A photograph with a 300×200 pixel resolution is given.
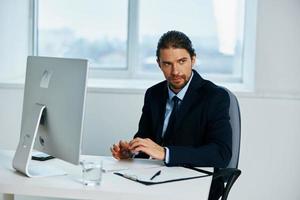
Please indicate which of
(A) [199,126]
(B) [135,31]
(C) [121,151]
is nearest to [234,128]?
(A) [199,126]

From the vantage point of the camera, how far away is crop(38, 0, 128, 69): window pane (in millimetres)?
3771

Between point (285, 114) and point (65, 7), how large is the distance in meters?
1.72

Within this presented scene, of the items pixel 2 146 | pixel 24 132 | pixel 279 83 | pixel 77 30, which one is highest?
pixel 77 30

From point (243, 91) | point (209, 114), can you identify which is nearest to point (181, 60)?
point (209, 114)

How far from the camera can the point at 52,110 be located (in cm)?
196

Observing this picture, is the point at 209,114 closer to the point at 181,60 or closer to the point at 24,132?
the point at 181,60

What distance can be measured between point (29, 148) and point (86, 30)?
6.40ft

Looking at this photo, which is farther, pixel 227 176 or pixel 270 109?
pixel 270 109

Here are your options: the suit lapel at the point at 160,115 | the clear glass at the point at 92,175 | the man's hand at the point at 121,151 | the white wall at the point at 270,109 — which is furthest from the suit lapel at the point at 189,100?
the white wall at the point at 270,109

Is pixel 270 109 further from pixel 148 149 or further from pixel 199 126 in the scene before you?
pixel 148 149

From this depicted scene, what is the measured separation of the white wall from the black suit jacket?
961mm

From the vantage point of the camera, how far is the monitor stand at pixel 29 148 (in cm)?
198

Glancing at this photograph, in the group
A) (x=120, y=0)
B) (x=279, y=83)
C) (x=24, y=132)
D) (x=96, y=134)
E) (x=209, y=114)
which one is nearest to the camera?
(x=24, y=132)

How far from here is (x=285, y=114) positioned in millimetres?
3264
